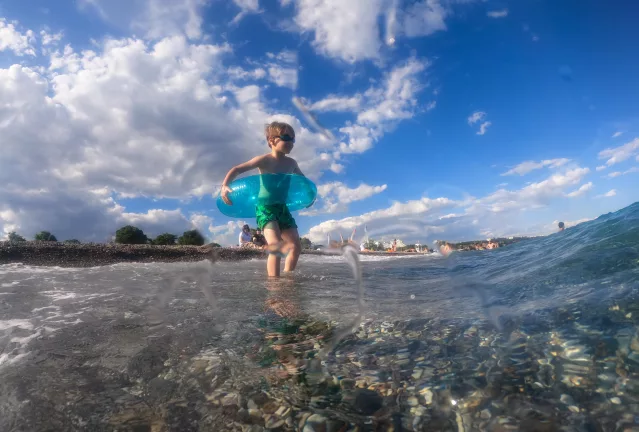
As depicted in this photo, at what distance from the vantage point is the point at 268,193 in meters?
5.28

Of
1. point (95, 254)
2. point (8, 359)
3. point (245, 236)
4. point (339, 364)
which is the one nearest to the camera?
point (339, 364)

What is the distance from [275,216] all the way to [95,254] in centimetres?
903

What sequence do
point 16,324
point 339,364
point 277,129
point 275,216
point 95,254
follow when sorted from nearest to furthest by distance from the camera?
point 339,364
point 16,324
point 275,216
point 277,129
point 95,254

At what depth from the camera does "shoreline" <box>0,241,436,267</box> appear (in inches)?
389

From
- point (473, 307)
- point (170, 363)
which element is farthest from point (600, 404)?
point (170, 363)

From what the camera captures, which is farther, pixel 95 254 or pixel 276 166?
pixel 95 254

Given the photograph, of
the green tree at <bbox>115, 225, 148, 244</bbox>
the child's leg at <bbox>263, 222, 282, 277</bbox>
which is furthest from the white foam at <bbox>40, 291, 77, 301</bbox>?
the green tree at <bbox>115, 225, 148, 244</bbox>

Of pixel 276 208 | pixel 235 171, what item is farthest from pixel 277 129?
pixel 276 208

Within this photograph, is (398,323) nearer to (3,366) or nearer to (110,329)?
(110,329)

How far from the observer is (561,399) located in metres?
1.33

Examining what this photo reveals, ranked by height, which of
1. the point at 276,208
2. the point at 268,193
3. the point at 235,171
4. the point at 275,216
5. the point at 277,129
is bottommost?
the point at 275,216

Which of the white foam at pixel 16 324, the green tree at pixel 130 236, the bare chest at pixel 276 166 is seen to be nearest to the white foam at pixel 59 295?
the white foam at pixel 16 324

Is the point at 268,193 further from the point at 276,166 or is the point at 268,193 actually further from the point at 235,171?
the point at 235,171

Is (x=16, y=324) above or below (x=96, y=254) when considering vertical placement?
below
